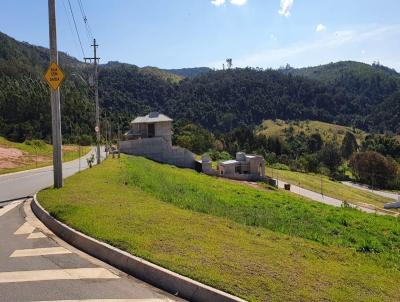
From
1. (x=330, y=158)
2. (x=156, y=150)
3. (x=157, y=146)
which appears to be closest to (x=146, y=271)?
(x=156, y=150)

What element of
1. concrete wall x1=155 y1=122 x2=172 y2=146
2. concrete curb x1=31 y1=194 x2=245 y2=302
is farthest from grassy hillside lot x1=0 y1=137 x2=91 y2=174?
concrete curb x1=31 y1=194 x2=245 y2=302

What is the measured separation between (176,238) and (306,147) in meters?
135

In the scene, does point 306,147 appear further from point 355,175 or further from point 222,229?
point 222,229

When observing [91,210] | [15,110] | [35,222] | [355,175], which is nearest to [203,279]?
[91,210]

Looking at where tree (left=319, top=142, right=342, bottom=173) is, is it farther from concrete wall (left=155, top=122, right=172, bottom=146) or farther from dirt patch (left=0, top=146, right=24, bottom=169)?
dirt patch (left=0, top=146, right=24, bottom=169)

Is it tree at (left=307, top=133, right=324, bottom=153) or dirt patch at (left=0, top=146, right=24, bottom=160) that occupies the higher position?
dirt patch at (left=0, top=146, right=24, bottom=160)

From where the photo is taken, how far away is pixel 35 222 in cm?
1261

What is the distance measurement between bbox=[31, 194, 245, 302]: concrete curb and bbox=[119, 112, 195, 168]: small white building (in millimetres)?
41255

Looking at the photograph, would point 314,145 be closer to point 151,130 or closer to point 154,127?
point 151,130

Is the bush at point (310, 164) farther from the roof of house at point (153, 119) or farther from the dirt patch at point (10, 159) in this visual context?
the dirt patch at point (10, 159)

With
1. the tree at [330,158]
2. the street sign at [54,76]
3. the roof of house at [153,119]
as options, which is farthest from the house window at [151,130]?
the tree at [330,158]

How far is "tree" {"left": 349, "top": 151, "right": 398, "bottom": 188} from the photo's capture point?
287 feet

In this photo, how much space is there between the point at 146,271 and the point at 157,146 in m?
45.0

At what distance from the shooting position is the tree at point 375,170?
87500 mm
